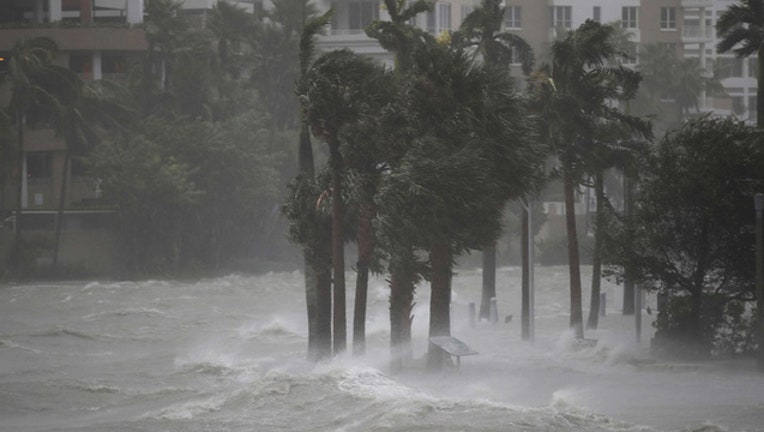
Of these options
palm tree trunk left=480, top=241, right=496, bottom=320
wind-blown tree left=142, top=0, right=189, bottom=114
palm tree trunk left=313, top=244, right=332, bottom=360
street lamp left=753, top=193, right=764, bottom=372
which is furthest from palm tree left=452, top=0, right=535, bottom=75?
wind-blown tree left=142, top=0, right=189, bottom=114

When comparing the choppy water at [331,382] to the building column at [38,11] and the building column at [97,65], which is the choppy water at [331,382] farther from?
the building column at [38,11]

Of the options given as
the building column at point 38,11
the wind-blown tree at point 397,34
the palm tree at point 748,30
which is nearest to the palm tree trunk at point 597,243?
the palm tree at point 748,30

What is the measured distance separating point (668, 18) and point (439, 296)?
10266cm

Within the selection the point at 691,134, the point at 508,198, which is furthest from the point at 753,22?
the point at 508,198

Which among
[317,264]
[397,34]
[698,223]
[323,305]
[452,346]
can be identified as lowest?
[452,346]

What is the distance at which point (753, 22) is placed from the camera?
56469 millimetres

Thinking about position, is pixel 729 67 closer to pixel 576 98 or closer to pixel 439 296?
pixel 576 98

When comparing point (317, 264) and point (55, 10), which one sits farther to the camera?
point (55, 10)

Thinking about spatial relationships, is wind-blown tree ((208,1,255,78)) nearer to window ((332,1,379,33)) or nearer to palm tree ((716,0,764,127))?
window ((332,1,379,33))

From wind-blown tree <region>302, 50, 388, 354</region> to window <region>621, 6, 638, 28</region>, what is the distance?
318 ft

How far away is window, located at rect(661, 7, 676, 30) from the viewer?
Answer: 141375mm

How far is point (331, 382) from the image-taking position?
1609 inches

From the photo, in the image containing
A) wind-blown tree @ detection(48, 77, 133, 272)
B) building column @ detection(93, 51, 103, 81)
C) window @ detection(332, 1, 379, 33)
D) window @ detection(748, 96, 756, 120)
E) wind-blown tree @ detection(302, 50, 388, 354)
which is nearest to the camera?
wind-blown tree @ detection(302, 50, 388, 354)

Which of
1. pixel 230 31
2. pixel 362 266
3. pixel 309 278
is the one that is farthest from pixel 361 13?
pixel 362 266
